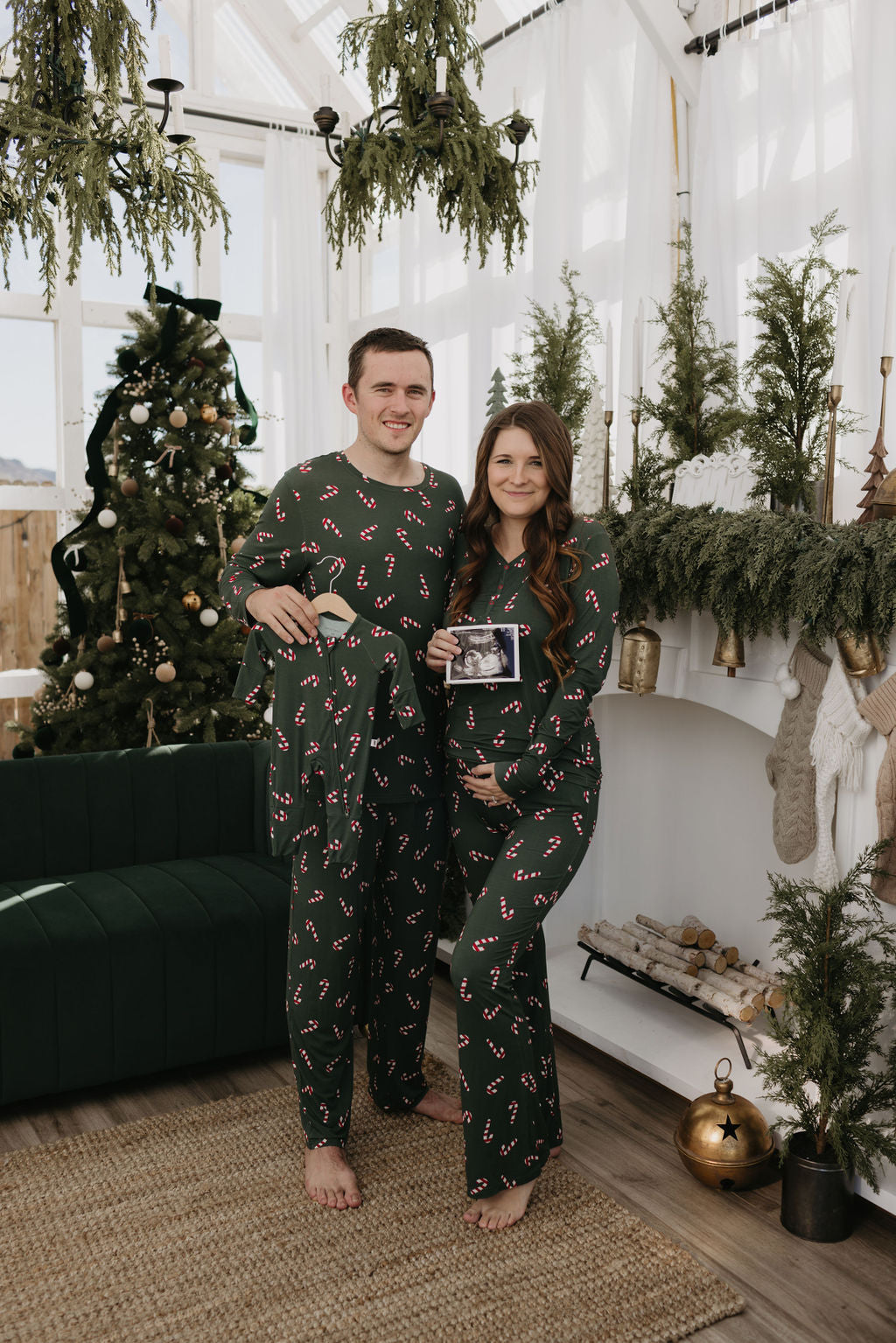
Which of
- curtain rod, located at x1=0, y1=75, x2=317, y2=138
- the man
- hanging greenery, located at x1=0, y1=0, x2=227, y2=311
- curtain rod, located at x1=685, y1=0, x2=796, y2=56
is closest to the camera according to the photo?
hanging greenery, located at x1=0, y1=0, x2=227, y2=311

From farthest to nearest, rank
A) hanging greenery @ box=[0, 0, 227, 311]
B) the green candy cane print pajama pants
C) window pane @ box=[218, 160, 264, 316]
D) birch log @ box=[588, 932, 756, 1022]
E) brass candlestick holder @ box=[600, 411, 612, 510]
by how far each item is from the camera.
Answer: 1. window pane @ box=[218, 160, 264, 316]
2. brass candlestick holder @ box=[600, 411, 612, 510]
3. birch log @ box=[588, 932, 756, 1022]
4. the green candy cane print pajama pants
5. hanging greenery @ box=[0, 0, 227, 311]

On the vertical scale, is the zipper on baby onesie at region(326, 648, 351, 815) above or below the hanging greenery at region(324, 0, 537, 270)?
below

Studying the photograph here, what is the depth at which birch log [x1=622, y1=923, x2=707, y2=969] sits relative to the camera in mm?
3051

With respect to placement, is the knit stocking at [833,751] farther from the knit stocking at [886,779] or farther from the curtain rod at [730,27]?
the curtain rod at [730,27]

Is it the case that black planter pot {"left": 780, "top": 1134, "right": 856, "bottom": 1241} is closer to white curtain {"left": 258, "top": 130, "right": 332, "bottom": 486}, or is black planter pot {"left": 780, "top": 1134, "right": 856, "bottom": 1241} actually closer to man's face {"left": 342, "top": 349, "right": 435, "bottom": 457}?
man's face {"left": 342, "top": 349, "right": 435, "bottom": 457}

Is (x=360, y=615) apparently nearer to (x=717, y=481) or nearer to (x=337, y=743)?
(x=337, y=743)

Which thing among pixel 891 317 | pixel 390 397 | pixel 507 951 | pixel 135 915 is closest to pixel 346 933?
pixel 507 951

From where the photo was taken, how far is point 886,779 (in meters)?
2.25

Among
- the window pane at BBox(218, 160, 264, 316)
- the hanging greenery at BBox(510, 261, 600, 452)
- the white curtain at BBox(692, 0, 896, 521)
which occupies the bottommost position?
the hanging greenery at BBox(510, 261, 600, 452)

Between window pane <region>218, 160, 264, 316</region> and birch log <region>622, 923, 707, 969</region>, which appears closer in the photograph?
birch log <region>622, 923, 707, 969</region>

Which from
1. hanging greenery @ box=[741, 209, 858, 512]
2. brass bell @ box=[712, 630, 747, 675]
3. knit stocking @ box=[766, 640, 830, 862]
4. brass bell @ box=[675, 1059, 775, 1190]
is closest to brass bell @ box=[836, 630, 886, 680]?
knit stocking @ box=[766, 640, 830, 862]

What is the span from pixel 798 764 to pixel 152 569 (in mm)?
2417

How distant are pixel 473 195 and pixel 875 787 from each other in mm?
1407

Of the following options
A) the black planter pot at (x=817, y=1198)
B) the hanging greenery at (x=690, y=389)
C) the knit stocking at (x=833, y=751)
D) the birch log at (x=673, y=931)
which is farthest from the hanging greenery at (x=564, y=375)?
the black planter pot at (x=817, y=1198)
